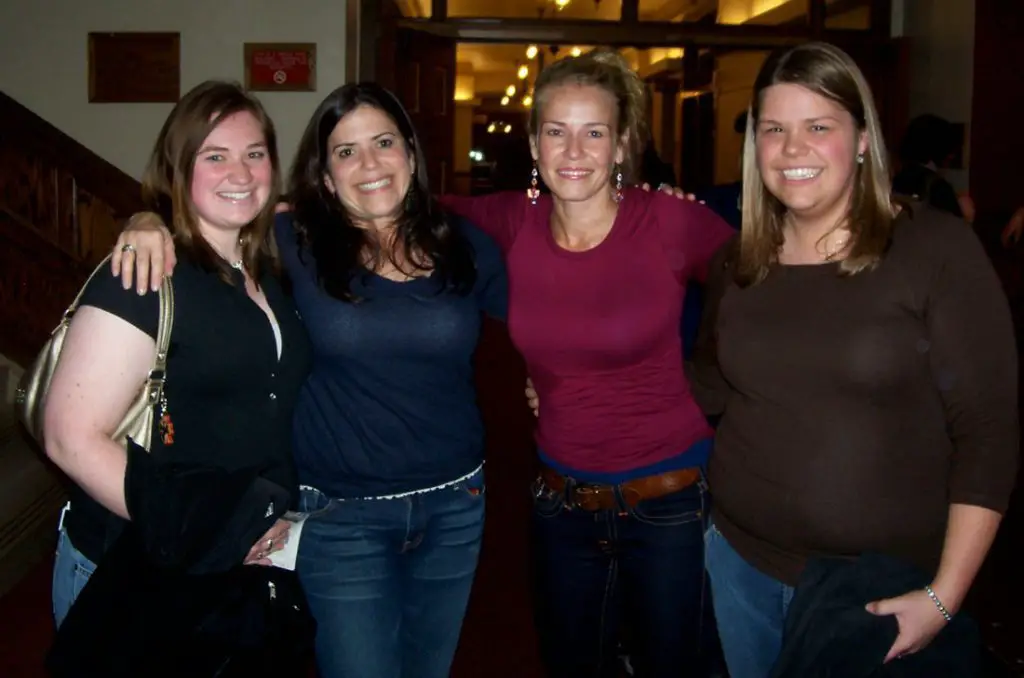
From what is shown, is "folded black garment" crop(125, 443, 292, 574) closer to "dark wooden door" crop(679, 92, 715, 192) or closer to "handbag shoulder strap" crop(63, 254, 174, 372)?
"handbag shoulder strap" crop(63, 254, 174, 372)

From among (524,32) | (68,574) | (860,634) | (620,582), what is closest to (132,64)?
(524,32)

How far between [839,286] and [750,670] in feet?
2.44

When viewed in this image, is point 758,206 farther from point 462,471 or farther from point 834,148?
point 462,471

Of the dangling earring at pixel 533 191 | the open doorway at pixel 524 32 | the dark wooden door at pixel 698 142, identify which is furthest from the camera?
the dark wooden door at pixel 698 142

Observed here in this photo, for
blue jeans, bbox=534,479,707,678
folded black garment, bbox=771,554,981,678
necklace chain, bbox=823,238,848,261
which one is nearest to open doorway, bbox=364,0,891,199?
blue jeans, bbox=534,479,707,678

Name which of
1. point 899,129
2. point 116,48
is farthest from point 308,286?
point 899,129

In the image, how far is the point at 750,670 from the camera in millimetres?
1711

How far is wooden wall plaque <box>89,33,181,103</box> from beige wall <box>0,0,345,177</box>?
0.15ft

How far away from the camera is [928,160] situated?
13.7 ft

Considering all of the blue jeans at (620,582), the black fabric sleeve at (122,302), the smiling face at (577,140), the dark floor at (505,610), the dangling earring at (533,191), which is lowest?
the dark floor at (505,610)

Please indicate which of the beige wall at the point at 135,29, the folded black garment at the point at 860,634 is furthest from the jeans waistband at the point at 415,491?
the beige wall at the point at 135,29

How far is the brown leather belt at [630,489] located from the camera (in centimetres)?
195

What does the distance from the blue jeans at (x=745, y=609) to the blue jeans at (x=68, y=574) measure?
45.6 inches

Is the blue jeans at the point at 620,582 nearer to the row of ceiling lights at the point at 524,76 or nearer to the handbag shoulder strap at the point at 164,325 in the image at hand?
the handbag shoulder strap at the point at 164,325
